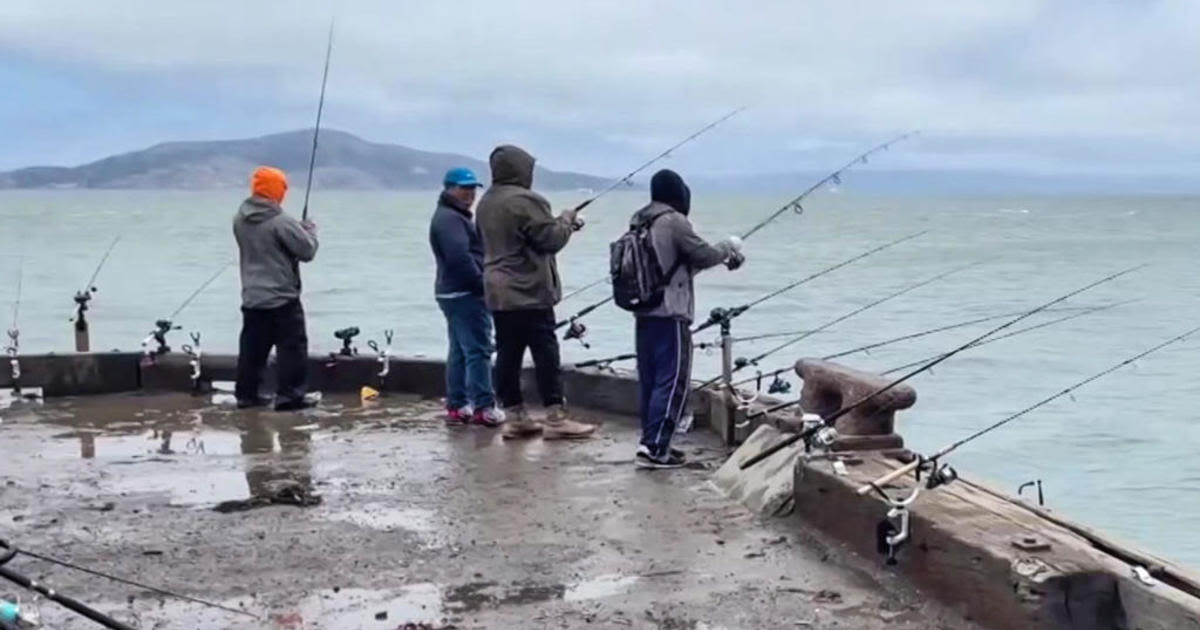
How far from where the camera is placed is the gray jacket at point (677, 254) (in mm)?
6969

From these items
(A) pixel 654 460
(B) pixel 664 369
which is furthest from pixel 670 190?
(A) pixel 654 460

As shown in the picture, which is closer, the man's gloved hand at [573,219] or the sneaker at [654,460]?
the sneaker at [654,460]

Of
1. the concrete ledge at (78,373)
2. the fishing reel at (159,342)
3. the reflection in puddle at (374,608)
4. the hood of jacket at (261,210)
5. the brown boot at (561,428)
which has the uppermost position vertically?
the hood of jacket at (261,210)

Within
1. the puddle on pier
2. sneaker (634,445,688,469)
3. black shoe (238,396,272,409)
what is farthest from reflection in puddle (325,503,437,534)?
black shoe (238,396,272,409)

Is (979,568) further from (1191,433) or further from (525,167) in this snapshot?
(1191,433)

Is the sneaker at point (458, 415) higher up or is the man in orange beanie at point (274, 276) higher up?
the man in orange beanie at point (274, 276)

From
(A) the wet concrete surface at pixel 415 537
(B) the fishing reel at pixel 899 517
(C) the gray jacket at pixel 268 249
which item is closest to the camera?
(A) the wet concrete surface at pixel 415 537

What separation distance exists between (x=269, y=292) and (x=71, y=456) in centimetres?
157

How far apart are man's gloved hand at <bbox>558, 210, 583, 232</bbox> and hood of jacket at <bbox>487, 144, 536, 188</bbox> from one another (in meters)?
0.25

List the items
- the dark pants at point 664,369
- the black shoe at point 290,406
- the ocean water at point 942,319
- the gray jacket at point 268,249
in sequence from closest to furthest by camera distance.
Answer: the dark pants at point 664,369
the gray jacket at point 268,249
the black shoe at point 290,406
the ocean water at point 942,319

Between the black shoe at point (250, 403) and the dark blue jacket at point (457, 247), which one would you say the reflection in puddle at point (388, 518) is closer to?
the dark blue jacket at point (457, 247)

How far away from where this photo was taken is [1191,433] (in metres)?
17.8

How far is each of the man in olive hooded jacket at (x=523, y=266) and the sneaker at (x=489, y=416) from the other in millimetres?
254

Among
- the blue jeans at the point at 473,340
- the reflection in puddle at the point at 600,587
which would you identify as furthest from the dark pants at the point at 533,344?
the reflection in puddle at the point at 600,587
